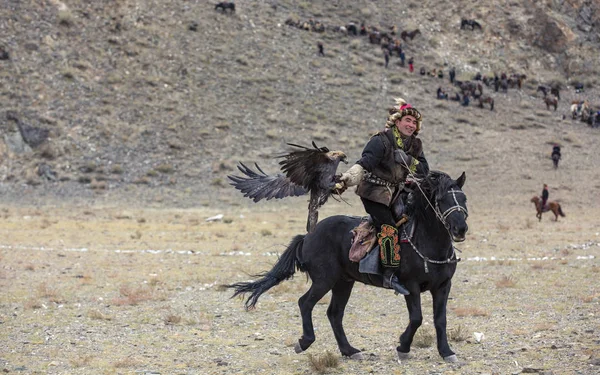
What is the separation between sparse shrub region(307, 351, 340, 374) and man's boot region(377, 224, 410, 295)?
2.97ft

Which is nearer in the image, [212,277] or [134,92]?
[212,277]

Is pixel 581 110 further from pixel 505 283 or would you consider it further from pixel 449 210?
pixel 449 210

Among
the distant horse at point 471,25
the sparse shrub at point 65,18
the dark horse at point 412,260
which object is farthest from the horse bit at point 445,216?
the distant horse at point 471,25

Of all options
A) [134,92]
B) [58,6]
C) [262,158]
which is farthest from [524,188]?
[58,6]

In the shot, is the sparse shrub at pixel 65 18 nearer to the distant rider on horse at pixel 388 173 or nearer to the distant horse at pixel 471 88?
the distant horse at pixel 471 88

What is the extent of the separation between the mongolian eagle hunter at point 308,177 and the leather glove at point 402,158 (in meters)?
0.51

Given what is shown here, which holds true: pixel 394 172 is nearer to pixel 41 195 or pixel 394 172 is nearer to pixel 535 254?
pixel 535 254

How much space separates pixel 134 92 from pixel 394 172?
4124cm

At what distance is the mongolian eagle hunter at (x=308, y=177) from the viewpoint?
8312 mm

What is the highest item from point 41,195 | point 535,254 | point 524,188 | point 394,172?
point 394,172

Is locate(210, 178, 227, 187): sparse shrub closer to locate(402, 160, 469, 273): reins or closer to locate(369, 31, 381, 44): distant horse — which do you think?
locate(369, 31, 381, 44): distant horse

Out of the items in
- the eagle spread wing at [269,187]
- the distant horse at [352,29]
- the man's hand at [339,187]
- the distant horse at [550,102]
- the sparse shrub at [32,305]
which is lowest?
the sparse shrub at [32,305]

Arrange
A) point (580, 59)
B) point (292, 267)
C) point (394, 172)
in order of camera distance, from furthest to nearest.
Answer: point (580, 59) → point (292, 267) → point (394, 172)

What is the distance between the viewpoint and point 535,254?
18.6 metres
